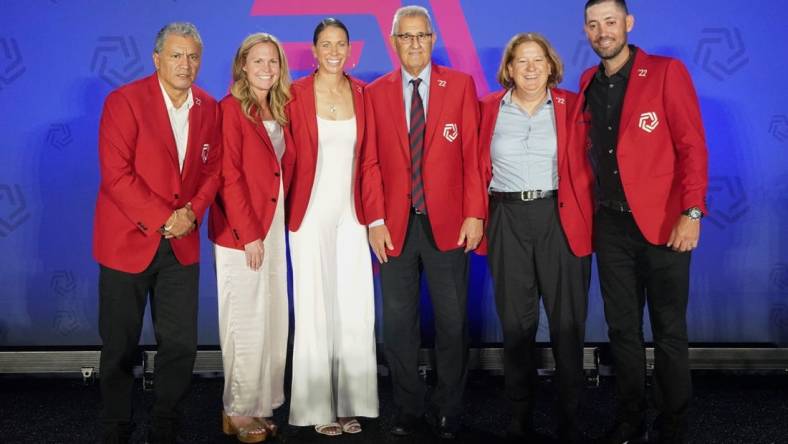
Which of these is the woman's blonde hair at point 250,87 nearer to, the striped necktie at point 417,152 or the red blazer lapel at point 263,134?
the red blazer lapel at point 263,134

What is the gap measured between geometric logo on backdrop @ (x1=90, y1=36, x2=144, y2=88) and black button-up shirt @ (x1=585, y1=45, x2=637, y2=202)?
2611 mm

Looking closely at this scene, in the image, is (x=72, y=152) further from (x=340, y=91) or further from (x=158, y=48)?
(x=340, y=91)

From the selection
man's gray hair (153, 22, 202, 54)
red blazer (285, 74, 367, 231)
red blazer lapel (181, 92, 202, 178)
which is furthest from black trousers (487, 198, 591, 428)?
man's gray hair (153, 22, 202, 54)

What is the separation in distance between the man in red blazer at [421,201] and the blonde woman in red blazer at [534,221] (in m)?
0.12

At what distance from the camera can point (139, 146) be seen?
3.00m

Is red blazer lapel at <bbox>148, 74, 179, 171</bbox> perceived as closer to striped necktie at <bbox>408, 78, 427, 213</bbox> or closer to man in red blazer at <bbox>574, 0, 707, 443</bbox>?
striped necktie at <bbox>408, 78, 427, 213</bbox>

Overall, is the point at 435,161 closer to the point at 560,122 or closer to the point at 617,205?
the point at 560,122

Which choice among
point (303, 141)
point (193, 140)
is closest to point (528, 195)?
point (303, 141)

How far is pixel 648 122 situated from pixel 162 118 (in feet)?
6.51

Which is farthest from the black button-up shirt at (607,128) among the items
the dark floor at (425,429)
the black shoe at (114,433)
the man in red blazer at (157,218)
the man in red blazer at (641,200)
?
the black shoe at (114,433)

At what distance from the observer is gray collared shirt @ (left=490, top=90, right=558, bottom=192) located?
3180 mm

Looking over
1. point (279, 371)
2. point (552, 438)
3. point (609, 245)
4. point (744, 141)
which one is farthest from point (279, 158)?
point (744, 141)

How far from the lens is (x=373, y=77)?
4.29 m

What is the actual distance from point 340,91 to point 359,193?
474 mm
